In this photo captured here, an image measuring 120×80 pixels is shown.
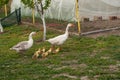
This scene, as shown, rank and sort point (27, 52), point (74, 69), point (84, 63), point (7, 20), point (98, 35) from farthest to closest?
point (7, 20)
point (98, 35)
point (27, 52)
point (84, 63)
point (74, 69)

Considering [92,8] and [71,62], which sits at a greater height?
[92,8]

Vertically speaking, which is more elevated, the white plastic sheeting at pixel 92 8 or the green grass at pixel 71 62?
the white plastic sheeting at pixel 92 8

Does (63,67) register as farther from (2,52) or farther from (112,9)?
(112,9)

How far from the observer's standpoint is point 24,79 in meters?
9.22

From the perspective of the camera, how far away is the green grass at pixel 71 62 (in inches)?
371

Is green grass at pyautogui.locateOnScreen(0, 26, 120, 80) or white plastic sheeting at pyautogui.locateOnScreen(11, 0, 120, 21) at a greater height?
white plastic sheeting at pyautogui.locateOnScreen(11, 0, 120, 21)

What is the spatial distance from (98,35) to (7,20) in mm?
8234

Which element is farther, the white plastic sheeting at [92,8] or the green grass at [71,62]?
the white plastic sheeting at [92,8]

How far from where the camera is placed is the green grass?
9430 mm

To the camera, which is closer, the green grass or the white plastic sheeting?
the green grass

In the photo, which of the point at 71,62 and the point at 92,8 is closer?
the point at 71,62

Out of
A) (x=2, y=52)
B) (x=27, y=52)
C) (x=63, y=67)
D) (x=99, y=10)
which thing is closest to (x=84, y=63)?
(x=63, y=67)

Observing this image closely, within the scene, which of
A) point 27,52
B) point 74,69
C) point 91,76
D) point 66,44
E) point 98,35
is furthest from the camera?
point 98,35

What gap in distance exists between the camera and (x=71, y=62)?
11.1 m
